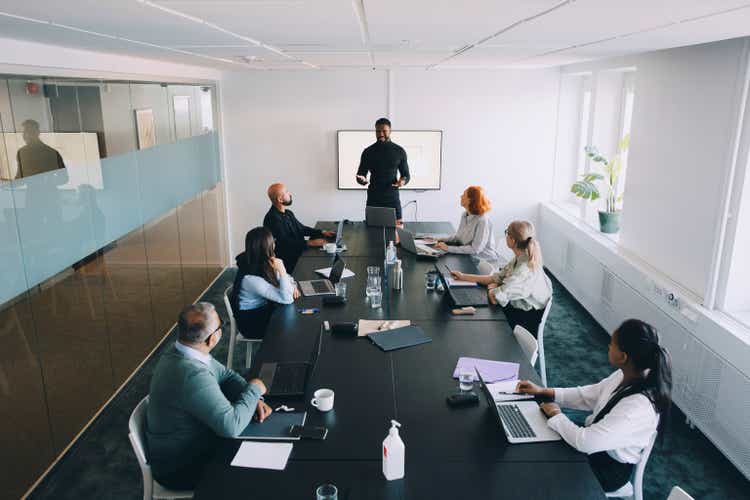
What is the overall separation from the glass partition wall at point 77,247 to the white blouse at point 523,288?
9.72 feet

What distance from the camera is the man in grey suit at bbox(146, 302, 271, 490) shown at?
262 cm

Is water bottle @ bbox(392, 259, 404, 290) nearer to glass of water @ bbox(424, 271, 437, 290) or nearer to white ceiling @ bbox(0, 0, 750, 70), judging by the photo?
glass of water @ bbox(424, 271, 437, 290)

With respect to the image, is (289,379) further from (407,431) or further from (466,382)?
(466,382)

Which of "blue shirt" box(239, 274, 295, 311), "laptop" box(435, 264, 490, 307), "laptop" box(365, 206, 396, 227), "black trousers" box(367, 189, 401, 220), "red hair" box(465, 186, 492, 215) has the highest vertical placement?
"red hair" box(465, 186, 492, 215)

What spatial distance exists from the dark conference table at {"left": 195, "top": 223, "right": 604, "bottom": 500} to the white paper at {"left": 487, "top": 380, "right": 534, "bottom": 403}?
10cm

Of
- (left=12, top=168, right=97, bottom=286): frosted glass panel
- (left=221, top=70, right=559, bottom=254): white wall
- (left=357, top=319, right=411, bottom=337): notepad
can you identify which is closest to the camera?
(left=12, top=168, right=97, bottom=286): frosted glass panel

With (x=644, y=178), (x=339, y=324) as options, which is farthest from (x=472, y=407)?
(x=644, y=178)

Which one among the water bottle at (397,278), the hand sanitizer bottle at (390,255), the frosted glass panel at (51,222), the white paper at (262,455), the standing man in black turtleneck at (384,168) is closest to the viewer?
the white paper at (262,455)

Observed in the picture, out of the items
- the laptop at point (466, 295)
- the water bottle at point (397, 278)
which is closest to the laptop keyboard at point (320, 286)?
the water bottle at point (397, 278)

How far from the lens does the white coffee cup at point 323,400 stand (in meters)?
2.84

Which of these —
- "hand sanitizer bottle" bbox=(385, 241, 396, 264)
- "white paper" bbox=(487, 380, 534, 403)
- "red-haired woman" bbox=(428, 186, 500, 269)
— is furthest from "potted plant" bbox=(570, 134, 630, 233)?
"white paper" bbox=(487, 380, 534, 403)

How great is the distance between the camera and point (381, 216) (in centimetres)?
638

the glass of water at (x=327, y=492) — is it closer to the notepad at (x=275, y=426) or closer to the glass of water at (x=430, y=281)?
the notepad at (x=275, y=426)

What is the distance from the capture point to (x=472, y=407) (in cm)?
291
